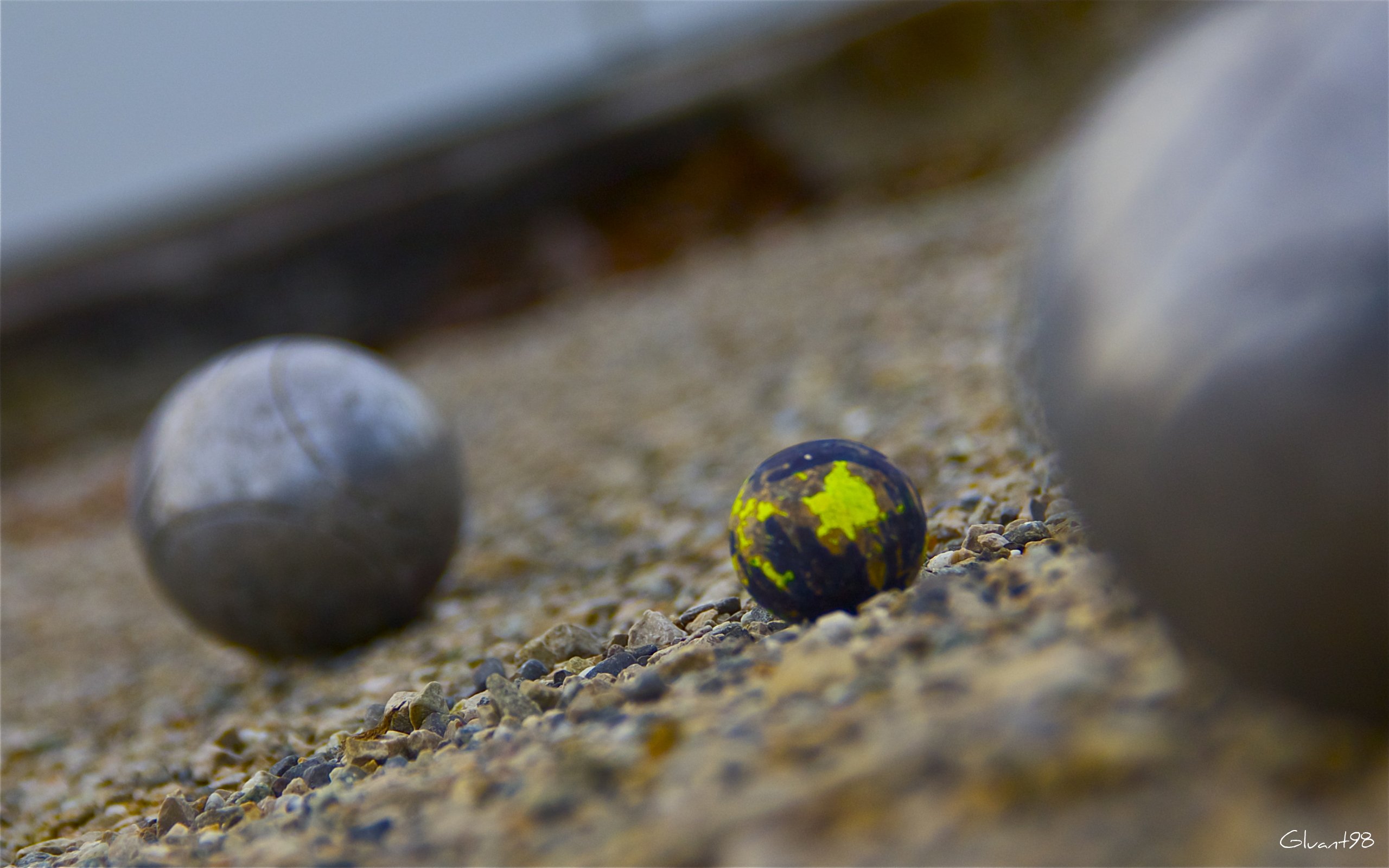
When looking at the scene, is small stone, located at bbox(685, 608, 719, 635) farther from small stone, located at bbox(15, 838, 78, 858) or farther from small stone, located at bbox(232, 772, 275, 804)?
small stone, located at bbox(15, 838, 78, 858)

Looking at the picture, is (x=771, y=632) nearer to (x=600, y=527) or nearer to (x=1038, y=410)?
(x=1038, y=410)

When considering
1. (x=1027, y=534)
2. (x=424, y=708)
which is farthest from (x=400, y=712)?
(x=1027, y=534)

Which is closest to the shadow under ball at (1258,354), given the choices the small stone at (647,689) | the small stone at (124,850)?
the small stone at (647,689)

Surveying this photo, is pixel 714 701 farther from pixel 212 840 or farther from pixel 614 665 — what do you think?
pixel 212 840

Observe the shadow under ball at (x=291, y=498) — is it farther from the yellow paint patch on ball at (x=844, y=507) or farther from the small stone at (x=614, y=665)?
the yellow paint patch on ball at (x=844, y=507)

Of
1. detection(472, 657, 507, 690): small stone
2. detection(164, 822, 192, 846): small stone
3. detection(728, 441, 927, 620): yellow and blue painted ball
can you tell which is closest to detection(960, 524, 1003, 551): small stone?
detection(728, 441, 927, 620): yellow and blue painted ball

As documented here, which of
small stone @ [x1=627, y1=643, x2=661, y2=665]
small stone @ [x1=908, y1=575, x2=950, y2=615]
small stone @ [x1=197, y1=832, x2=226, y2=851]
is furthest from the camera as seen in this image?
small stone @ [x1=627, y1=643, x2=661, y2=665]
